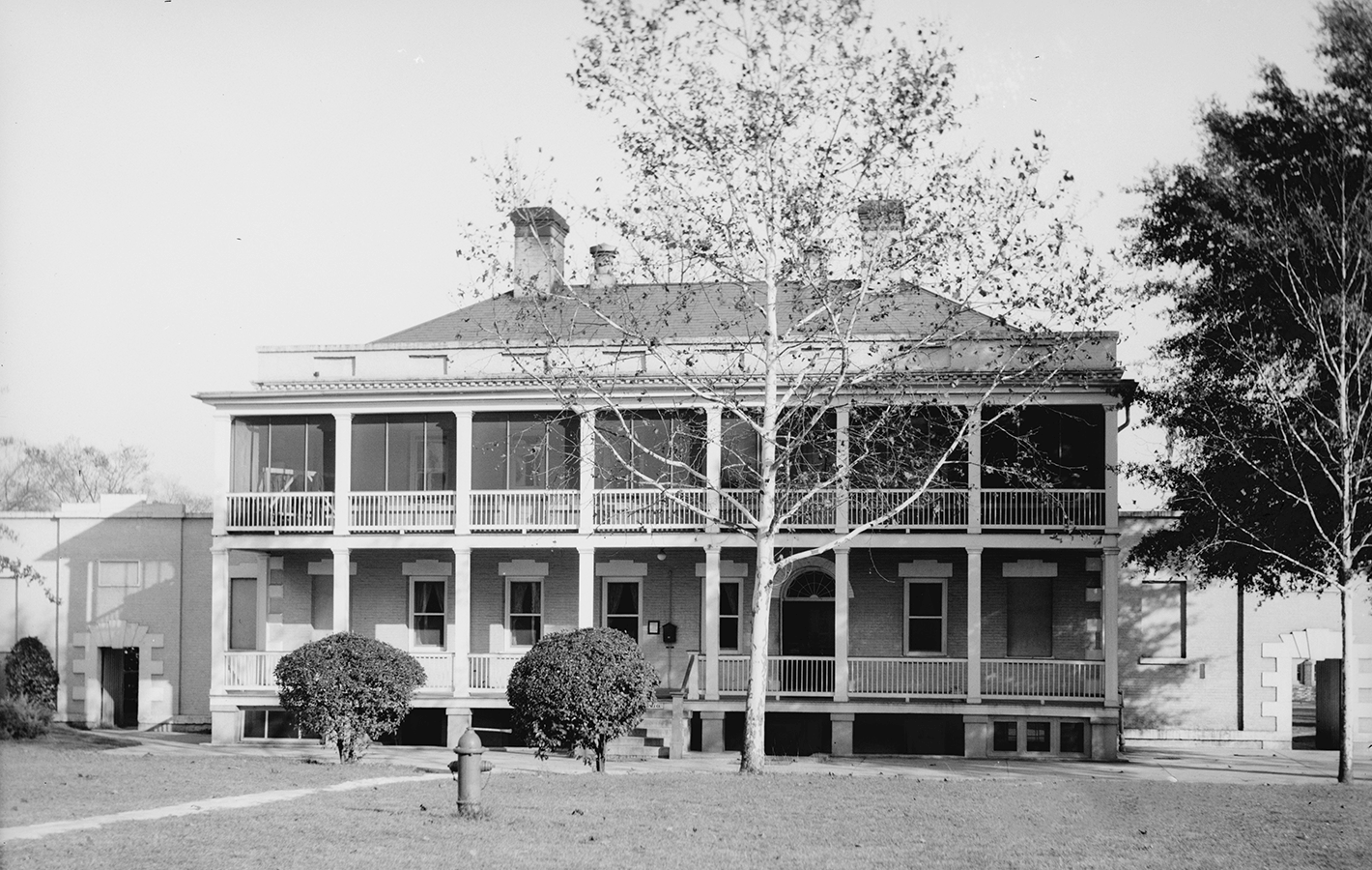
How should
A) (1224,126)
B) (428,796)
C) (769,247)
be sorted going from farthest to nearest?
(1224,126) < (769,247) < (428,796)

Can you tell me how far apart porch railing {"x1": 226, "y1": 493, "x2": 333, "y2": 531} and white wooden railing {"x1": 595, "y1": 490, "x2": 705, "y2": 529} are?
17.4 feet

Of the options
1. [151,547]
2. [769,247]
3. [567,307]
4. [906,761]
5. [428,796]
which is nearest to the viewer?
[428,796]

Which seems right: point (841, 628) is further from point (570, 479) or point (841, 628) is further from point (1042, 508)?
point (570, 479)

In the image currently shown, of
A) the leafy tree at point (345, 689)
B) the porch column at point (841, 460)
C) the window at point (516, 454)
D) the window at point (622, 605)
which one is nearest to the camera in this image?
the leafy tree at point (345, 689)


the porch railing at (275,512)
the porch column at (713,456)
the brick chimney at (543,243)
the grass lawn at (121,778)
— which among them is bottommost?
Answer: the grass lawn at (121,778)

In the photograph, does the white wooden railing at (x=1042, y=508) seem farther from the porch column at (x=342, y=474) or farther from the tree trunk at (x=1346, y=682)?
the porch column at (x=342, y=474)

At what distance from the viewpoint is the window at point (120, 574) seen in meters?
31.8

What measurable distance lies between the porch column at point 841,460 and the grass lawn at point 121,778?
318 inches

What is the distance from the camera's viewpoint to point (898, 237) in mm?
20484

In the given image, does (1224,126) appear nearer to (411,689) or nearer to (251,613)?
(411,689)

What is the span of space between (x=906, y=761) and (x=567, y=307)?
426 inches

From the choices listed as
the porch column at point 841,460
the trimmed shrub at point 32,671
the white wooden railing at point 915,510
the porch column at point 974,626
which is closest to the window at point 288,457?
the trimmed shrub at point 32,671

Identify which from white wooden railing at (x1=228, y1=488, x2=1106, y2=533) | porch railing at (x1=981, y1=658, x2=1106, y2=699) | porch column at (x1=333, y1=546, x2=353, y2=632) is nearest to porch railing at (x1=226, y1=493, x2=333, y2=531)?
white wooden railing at (x1=228, y1=488, x2=1106, y2=533)

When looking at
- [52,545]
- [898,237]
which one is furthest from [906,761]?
[52,545]
